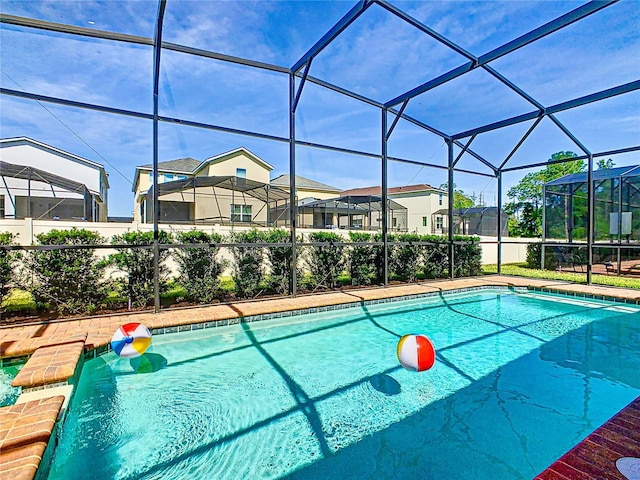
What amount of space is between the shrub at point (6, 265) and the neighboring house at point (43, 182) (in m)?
8.28

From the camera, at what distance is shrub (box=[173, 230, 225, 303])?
608cm

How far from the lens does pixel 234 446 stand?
260 centimetres

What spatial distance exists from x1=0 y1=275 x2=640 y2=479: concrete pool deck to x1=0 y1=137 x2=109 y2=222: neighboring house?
9.45 meters

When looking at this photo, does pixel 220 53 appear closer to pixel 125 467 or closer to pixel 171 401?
pixel 171 401

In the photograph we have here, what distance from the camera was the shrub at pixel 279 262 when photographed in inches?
274

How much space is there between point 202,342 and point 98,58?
446 centimetres

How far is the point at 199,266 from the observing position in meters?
6.18

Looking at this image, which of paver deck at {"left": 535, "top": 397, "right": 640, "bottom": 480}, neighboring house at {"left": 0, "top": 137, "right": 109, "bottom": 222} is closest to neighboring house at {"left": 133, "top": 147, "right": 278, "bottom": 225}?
neighboring house at {"left": 0, "top": 137, "right": 109, "bottom": 222}

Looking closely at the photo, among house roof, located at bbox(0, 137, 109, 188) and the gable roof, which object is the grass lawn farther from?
Answer: house roof, located at bbox(0, 137, 109, 188)

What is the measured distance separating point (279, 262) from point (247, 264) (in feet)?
2.25

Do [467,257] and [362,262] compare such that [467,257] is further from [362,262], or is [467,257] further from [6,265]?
[6,265]

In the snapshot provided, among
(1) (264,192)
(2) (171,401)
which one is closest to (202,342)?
(2) (171,401)

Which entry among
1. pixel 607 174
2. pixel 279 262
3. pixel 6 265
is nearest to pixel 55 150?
pixel 6 265

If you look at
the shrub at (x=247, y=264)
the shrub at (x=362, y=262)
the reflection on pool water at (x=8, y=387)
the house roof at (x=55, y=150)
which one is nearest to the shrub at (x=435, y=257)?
the shrub at (x=362, y=262)
